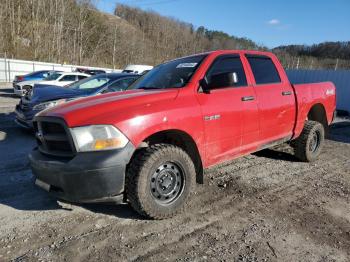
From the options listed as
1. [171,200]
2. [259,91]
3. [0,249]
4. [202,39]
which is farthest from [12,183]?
[202,39]

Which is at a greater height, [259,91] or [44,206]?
[259,91]

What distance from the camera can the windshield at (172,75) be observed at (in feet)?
14.5

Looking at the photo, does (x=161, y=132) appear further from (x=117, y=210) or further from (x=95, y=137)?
(x=117, y=210)

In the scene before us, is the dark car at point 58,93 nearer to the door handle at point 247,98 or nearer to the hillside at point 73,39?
the door handle at point 247,98

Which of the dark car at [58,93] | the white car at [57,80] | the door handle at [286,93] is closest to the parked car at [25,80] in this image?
the white car at [57,80]

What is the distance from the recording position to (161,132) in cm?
396

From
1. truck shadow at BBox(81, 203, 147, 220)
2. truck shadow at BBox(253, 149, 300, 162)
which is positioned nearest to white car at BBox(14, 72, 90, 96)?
truck shadow at BBox(253, 149, 300, 162)

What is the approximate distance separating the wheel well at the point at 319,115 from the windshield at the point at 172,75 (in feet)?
10.2

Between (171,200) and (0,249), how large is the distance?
1.79m

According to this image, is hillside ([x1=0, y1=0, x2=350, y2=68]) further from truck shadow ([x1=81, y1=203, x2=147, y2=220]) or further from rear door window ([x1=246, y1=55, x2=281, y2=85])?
truck shadow ([x1=81, y1=203, x2=147, y2=220])

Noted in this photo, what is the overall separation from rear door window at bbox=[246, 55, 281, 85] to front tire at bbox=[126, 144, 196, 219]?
199 centimetres

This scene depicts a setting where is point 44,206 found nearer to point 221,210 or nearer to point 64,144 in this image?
point 64,144

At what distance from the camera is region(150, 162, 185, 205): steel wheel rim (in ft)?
12.5

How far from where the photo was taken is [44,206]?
419 cm
